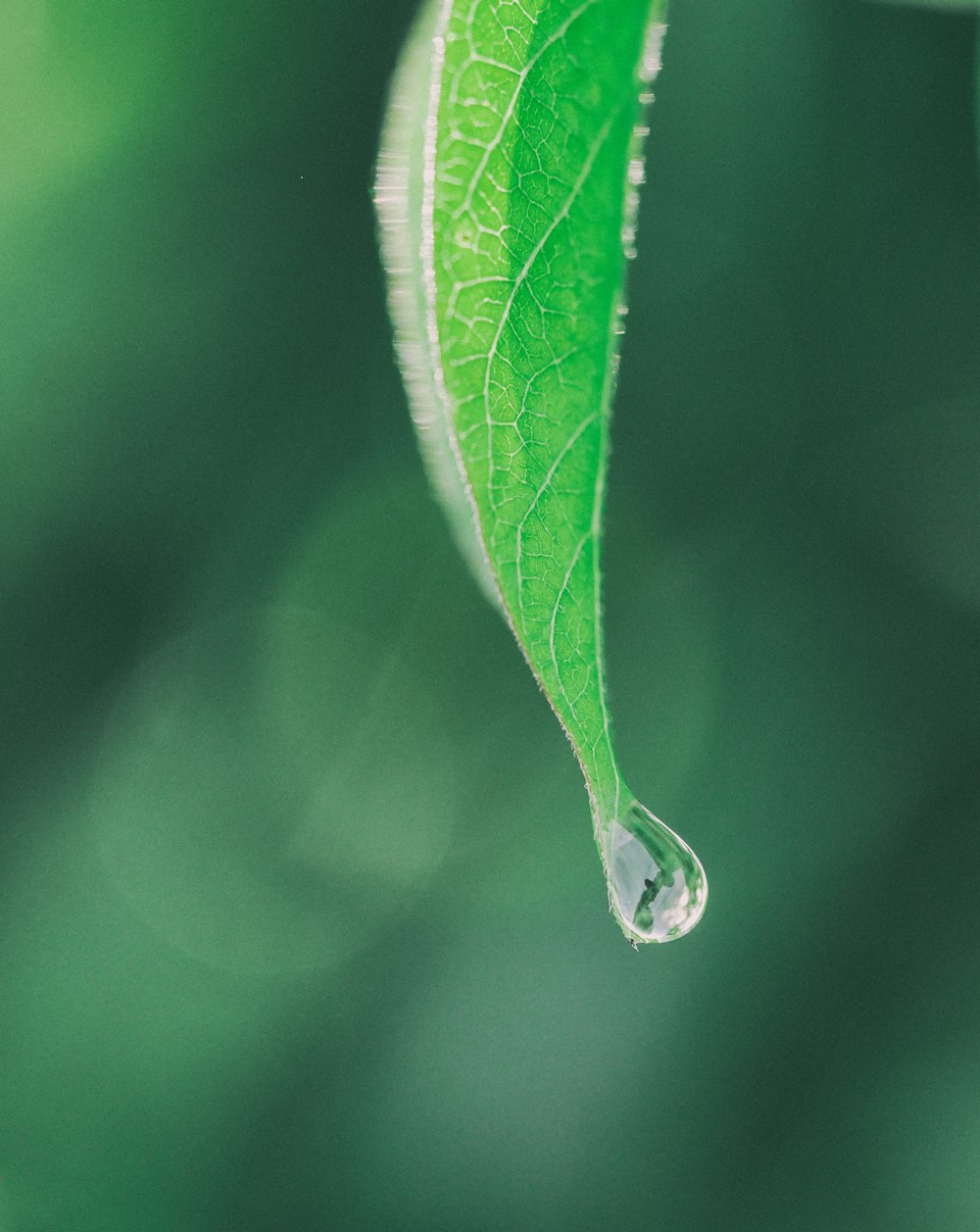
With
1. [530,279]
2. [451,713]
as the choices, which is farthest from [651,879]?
[451,713]

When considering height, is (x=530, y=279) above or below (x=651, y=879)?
above

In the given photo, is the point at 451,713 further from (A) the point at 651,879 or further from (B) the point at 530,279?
(B) the point at 530,279

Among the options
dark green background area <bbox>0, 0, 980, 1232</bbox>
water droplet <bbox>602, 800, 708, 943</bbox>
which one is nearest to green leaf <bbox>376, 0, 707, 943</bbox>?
water droplet <bbox>602, 800, 708, 943</bbox>

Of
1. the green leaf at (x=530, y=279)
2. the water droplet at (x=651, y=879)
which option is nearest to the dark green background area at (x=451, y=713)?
the water droplet at (x=651, y=879)

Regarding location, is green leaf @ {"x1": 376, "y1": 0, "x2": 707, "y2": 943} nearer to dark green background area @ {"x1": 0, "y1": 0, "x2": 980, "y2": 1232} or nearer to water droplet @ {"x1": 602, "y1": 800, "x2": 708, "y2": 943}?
water droplet @ {"x1": 602, "y1": 800, "x2": 708, "y2": 943}

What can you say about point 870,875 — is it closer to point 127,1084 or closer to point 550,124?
point 127,1084

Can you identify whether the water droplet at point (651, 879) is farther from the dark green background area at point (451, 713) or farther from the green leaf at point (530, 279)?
the dark green background area at point (451, 713)

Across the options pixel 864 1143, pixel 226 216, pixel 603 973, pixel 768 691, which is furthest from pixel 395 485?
pixel 864 1143
